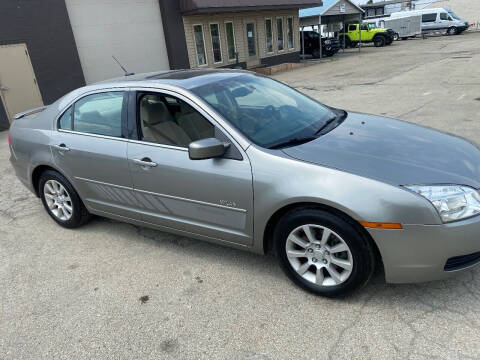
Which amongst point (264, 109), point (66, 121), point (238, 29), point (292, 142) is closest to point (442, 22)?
point (238, 29)

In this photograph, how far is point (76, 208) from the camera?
4.17 metres

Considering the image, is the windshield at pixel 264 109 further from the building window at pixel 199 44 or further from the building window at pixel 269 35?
the building window at pixel 269 35

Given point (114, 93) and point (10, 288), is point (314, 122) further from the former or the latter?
point (10, 288)

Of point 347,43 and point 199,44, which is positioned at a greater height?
point 199,44

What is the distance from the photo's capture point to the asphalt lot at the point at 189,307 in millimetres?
2463

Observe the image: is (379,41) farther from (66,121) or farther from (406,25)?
(66,121)

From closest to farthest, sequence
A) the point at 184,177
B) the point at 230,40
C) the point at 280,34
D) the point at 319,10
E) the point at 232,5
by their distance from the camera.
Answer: the point at 184,177 < the point at 232,5 < the point at 230,40 < the point at 280,34 < the point at 319,10

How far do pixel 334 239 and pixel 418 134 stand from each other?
52.1 inches

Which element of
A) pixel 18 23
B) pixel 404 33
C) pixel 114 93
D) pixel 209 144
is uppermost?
pixel 18 23

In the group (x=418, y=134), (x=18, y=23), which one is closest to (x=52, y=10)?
(x=18, y=23)

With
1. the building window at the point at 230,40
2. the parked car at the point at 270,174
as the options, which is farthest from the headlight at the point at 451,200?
the building window at the point at 230,40

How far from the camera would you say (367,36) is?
31531 mm

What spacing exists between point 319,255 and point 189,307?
1036 millimetres

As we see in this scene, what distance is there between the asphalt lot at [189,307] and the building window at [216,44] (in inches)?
596
